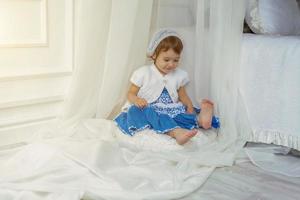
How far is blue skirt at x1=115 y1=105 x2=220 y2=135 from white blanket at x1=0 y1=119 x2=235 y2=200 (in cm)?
4

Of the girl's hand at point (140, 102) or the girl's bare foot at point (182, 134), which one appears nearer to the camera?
the girl's bare foot at point (182, 134)

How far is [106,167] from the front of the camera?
1.29 metres

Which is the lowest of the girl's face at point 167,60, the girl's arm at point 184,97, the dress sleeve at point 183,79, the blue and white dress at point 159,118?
the blue and white dress at point 159,118

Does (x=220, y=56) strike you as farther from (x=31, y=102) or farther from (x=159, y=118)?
(x=31, y=102)

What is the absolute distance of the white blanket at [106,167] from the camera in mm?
1112

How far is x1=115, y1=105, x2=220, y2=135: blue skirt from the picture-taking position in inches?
61.4

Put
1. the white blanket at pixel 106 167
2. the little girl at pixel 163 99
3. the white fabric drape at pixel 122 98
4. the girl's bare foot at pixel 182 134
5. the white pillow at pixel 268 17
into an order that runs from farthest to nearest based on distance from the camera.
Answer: the white pillow at pixel 268 17
the little girl at pixel 163 99
the girl's bare foot at pixel 182 134
the white fabric drape at pixel 122 98
the white blanket at pixel 106 167

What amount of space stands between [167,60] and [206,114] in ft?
0.94

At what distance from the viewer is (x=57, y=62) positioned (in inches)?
69.4

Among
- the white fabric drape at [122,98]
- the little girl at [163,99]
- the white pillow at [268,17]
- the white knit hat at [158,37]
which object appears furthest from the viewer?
the white pillow at [268,17]

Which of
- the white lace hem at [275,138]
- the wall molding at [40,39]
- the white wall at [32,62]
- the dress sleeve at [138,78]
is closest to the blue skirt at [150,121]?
the dress sleeve at [138,78]

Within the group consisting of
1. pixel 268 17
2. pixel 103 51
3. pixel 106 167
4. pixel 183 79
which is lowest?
pixel 106 167

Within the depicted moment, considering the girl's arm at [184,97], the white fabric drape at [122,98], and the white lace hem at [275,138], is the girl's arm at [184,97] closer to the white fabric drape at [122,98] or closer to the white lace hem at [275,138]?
the white fabric drape at [122,98]

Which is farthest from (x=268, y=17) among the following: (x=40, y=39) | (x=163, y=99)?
(x=40, y=39)
